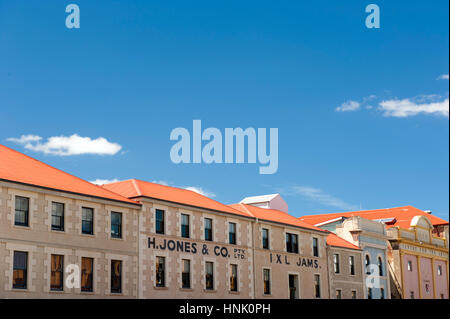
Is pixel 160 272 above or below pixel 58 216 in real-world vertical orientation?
below

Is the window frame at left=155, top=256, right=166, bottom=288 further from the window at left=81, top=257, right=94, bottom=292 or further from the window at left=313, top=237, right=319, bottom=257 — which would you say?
the window at left=313, top=237, right=319, bottom=257

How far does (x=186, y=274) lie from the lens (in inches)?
1882

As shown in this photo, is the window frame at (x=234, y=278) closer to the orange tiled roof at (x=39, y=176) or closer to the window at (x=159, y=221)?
the window at (x=159, y=221)

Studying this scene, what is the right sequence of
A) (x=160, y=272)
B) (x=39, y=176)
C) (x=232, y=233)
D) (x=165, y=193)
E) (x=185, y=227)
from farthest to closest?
1. (x=232, y=233)
2. (x=165, y=193)
3. (x=185, y=227)
4. (x=160, y=272)
5. (x=39, y=176)

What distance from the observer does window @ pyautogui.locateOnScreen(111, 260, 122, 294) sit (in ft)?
141

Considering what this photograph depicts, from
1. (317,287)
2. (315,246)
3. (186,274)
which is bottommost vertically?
(317,287)

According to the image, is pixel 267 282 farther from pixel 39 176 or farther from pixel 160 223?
pixel 39 176

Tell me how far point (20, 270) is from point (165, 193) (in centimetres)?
1402

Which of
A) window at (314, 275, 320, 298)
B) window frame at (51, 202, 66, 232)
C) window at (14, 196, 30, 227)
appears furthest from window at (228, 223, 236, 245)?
window at (14, 196, 30, 227)

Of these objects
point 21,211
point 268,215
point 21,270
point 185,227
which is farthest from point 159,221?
point 268,215

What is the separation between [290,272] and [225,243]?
26.6 feet

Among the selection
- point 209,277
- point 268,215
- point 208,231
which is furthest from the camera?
point 268,215

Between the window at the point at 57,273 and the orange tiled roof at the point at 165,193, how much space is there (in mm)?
7375

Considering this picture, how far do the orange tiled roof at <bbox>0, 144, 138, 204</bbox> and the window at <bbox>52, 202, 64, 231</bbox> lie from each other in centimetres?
101
